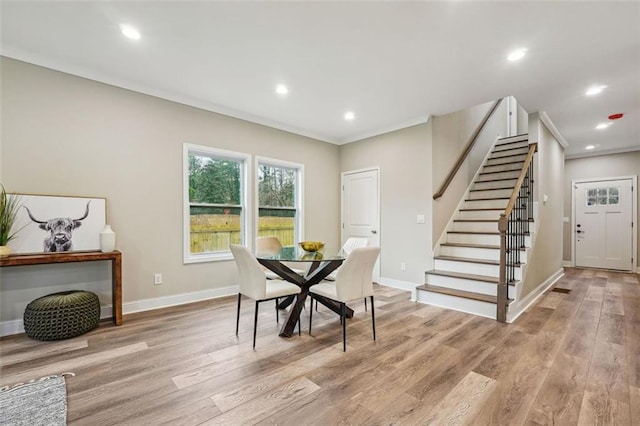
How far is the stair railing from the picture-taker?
3.11 meters

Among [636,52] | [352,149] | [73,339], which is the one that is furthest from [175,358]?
[636,52]

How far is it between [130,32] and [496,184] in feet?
18.4

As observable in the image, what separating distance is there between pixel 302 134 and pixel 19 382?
433 centimetres

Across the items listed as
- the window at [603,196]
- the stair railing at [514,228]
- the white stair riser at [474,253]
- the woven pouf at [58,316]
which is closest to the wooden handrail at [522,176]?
the stair railing at [514,228]

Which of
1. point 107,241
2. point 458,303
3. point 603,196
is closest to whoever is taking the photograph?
point 107,241

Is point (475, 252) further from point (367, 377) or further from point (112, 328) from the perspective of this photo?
point (112, 328)

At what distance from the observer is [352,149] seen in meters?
5.40

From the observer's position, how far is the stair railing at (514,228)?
311 centimetres

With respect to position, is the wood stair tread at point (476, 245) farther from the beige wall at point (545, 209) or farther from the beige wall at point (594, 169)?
the beige wall at point (594, 169)

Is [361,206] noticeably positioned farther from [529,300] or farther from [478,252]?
[529,300]

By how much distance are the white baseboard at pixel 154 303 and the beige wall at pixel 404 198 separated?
8.40 feet

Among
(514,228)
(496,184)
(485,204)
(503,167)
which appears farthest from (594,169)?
(514,228)

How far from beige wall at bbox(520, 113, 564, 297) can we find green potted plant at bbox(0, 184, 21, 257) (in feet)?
17.9

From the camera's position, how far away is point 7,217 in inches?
102
